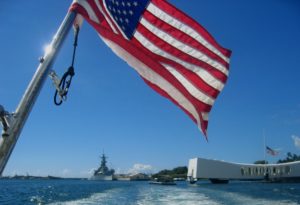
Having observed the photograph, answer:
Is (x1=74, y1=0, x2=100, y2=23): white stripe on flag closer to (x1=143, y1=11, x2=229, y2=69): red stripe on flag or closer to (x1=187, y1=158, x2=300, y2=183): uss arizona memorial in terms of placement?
(x1=143, y1=11, x2=229, y2=69): red stripe on flag

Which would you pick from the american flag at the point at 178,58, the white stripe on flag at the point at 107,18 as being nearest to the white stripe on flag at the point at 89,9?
the white stripe on flag at the point at 107,18

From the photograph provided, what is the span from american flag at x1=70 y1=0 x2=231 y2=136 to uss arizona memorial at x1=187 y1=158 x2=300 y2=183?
87.8 metres

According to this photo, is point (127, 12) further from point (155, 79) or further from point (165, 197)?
point (165, 197)

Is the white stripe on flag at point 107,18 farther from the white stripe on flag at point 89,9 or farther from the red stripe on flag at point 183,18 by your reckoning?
the red stripe on flag at point 183,18

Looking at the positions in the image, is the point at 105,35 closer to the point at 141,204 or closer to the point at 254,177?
the point at 141,204

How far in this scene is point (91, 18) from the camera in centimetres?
464

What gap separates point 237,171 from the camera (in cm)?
9769

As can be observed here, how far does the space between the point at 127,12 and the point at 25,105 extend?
2.38 meters

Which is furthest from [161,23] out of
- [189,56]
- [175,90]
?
[175,90]

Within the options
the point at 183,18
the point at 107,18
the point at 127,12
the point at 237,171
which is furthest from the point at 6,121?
the point at 237,171

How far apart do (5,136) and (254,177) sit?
340 feet

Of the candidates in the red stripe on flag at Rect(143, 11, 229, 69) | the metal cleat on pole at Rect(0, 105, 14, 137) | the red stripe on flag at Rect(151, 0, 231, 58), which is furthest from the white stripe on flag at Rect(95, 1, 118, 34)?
the metal cleat on pole at Rect(0, 105, 14, 137)

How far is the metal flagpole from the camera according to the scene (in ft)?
10.1

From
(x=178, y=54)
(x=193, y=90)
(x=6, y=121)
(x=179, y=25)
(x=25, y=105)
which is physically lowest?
(x=6, y=121)
